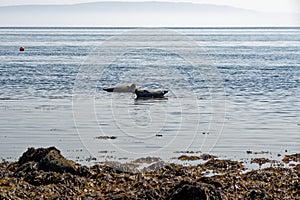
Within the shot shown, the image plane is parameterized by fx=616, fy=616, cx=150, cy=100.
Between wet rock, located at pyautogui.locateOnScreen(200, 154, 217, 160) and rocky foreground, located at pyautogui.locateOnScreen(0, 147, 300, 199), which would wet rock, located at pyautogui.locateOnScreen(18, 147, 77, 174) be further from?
wet rock, located at pyautogui.locateOnScreen(200, 154, 217, 160)

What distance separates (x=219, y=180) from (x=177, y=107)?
56.4ft

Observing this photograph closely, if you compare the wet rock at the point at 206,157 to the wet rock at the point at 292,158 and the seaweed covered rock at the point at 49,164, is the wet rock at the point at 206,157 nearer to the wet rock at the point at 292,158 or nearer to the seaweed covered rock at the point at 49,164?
the wet rock at the point at 292,158

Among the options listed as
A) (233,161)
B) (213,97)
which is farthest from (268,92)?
(233,161)

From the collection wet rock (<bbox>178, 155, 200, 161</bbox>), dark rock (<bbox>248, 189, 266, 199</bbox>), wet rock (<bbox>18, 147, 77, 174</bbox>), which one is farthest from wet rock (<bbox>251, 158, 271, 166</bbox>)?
wet rock (<bbox>18, 147, 77, 174</bbox>)

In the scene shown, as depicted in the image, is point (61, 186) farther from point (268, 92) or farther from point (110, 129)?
point (268, 92)

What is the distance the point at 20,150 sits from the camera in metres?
21.2

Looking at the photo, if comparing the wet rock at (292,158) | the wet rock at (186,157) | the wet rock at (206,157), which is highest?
the wet rock at (292,158)

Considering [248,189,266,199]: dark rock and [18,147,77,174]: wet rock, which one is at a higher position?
[18,147,77,174]: wet rock

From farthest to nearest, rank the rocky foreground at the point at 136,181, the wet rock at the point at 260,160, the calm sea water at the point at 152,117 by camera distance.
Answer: the calm sea water at the point at 152,117
the wet rock at the point at 260,160
the rocky foreground at the point at 136,181

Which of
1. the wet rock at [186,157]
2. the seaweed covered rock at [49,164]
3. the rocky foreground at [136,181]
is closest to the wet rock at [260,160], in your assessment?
the rocky foreground at [136,181]

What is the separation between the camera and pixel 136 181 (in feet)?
53.0

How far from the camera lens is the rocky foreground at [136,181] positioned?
14.1 meters

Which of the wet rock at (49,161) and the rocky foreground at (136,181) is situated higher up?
the wet rock at (49,161)

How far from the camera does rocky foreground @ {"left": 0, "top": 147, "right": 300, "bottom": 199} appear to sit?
46.4 ft
